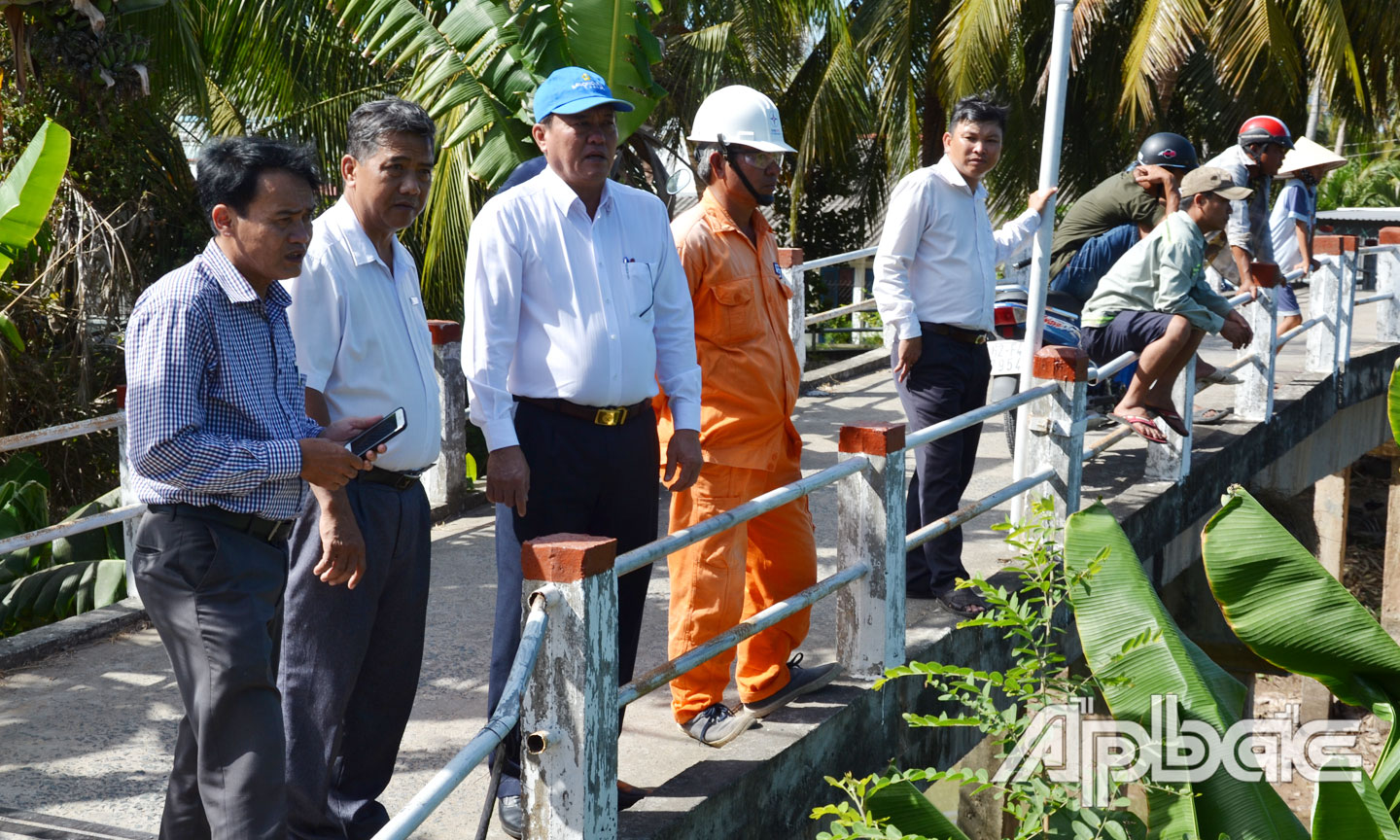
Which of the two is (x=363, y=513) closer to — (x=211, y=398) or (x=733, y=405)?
(x=211, y=398)

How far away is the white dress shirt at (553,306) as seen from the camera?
325cm

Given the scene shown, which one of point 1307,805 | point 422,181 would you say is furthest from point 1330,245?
point 422,181

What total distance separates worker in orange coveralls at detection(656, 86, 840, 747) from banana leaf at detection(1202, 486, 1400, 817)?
1.22 meters

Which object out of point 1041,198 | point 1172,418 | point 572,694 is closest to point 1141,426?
point 1172,418

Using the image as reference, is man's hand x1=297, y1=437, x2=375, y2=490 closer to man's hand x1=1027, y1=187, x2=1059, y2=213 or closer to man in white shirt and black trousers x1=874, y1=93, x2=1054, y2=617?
man in white shirt and black trousers x1=874, y1=93, x2=1054, y2=617

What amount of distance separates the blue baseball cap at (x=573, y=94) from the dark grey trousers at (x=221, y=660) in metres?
1.33

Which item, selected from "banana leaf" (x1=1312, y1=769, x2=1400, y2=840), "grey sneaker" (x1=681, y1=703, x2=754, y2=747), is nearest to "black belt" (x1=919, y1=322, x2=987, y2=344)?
"grey sneaker" (x1=681, y1=703, x2=754, y2=747)

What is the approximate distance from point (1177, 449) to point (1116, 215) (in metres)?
1.26

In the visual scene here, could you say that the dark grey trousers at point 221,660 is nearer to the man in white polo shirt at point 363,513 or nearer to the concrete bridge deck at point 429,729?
the man in white polo shirt at point 363,513

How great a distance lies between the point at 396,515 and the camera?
298 cm

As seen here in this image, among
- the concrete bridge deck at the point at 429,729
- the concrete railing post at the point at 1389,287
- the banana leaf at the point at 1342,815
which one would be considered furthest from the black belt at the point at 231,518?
the concrete railing post at the point at 1389,287

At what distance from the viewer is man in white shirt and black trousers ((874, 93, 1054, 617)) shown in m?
4.82

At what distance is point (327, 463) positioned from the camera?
2.61m

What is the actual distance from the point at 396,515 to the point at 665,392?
3.03 feet
